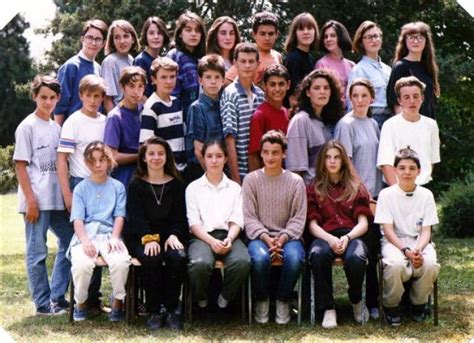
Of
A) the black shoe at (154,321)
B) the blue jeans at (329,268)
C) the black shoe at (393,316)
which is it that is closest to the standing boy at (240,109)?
the blue jeans at (329,268)

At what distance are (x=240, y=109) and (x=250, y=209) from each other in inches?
33.6

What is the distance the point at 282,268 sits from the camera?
589 cm

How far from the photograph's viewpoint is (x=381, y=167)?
6.35 meters

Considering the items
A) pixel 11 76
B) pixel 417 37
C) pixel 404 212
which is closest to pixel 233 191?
pixel 404 212

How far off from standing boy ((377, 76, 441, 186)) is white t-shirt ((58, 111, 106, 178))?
2.38 metres

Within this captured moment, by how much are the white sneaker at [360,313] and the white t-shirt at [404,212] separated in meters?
0.64

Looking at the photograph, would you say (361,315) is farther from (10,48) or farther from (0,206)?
(10,48)

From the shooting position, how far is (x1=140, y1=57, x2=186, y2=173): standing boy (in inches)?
246

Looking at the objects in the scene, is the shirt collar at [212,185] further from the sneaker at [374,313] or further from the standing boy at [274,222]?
the sneaker at [374,313]

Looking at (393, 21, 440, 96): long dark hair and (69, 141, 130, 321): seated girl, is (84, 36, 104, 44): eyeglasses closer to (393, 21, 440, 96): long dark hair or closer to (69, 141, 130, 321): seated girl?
(69, 141, 130, 321): seated girl

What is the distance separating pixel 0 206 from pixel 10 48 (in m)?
13.2

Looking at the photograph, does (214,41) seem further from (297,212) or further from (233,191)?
(297,212)

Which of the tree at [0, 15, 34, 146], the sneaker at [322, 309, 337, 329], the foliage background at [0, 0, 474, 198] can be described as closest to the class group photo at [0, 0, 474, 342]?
the sneaker at [322, 309, 337, 329]

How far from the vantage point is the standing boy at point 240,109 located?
629 centimetres
